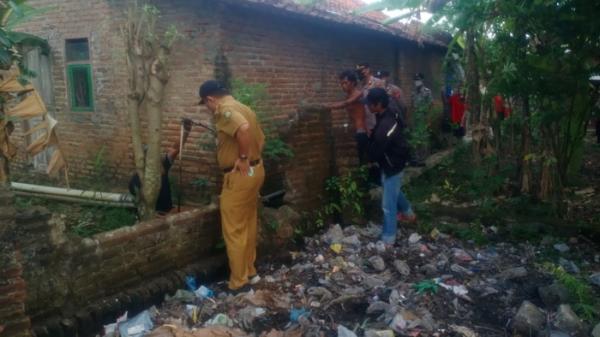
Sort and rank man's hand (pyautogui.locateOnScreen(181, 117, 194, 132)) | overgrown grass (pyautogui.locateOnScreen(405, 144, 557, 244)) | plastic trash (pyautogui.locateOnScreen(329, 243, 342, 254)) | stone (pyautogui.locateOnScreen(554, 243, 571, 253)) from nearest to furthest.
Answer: man's hand (pyautogui.locateOnScreen(181, 117, 194, 132)) → stone (pyautogui.locateOnScreen(554, 243, 571, 253)) → plastic trash (pyautogui.locateOnScreen(329, 243, 342, 254)) → overgrown grass (pyautogui.locateOnScreen(405, 144, 557, 244))

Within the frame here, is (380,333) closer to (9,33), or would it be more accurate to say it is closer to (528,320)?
(528,320)

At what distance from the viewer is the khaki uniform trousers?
4832 mm

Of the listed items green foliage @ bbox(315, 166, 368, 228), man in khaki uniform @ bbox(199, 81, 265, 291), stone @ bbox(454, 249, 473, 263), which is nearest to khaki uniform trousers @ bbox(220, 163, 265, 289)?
man in khaki uniform @ bbox(199, 81, 265, 291)

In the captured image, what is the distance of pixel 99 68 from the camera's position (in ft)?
24.8

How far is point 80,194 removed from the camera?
662 cm

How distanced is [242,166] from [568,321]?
297cm

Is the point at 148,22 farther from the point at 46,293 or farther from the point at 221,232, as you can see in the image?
the point at 46,293

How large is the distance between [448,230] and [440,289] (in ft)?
5.88

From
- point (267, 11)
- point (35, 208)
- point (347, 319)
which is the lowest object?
point (347, 319)

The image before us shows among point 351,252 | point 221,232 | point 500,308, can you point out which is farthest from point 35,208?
point 500,308

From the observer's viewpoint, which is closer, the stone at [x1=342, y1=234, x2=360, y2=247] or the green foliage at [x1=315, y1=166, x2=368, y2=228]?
the stone at [x1=342, y1=234, x2=360, y2=247]

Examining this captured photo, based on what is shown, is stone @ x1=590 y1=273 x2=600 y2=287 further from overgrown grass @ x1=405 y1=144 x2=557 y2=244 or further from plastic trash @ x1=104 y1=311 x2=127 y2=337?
plastic trash @ x1=104 y1=311 x2=127 y2=337

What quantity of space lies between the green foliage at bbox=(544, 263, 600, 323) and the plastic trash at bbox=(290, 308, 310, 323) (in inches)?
82.5

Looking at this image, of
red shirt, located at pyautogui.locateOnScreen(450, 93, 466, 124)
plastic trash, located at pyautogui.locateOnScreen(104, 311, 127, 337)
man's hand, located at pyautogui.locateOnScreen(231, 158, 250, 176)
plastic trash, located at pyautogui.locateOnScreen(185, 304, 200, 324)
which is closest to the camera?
plastic trash, located at pyautogui.locateOnScreen(104, 311, 127, 337)
